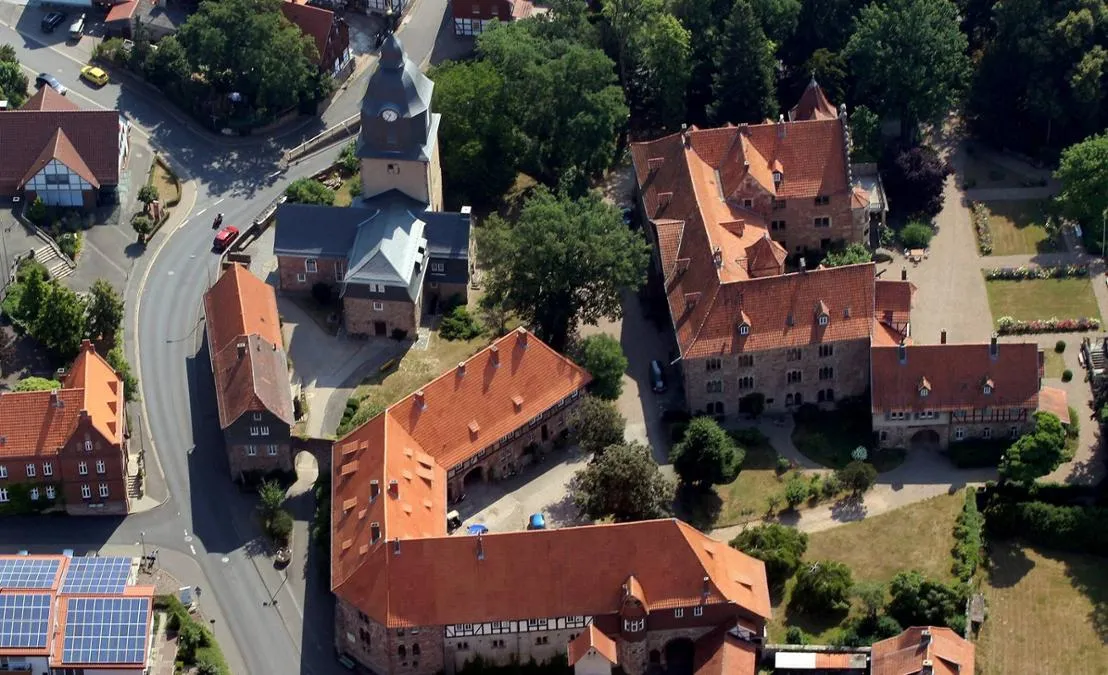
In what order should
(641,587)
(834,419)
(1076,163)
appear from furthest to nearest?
(1076,163) → (834,419) → (641,587)

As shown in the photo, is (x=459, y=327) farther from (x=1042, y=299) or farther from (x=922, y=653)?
(x=922, y=653)

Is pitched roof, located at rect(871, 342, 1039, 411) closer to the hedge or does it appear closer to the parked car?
the hedge

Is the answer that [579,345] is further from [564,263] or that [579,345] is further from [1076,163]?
[1076,163]

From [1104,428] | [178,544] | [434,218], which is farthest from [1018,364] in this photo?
[178,544]

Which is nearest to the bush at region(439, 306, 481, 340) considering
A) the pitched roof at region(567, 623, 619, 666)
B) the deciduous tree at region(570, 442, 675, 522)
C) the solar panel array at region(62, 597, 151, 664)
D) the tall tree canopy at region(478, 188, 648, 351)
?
the tall tree canopy at region(478, 188, 648, 351)

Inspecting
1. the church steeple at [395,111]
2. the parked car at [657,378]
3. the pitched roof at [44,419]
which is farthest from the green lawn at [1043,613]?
the pitched roof at [44,419]

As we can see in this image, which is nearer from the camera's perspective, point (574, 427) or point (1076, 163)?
point (574, 427)
